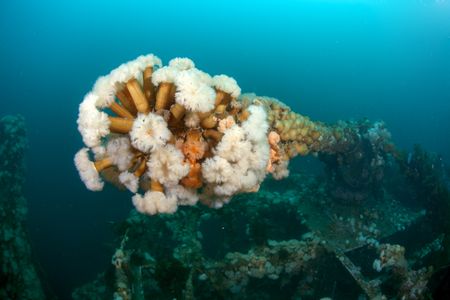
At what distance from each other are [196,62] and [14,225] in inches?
2141

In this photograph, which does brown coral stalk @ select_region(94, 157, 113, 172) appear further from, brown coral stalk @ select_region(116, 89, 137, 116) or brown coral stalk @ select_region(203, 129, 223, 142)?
brown coral stalk @ select_region(203, 129, 223, 142)

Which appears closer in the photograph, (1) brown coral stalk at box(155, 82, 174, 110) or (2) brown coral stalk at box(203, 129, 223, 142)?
(1) brown coral stalk at box(155, 82, 174, 110)

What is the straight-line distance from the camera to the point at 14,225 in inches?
263

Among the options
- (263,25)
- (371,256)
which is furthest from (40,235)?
(263,25)

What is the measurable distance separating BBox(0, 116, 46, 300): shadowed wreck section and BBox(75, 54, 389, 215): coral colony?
10.1 ft

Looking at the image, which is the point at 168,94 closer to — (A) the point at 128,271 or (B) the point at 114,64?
(A) the point at 128,271

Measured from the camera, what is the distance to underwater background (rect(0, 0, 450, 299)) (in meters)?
14.4

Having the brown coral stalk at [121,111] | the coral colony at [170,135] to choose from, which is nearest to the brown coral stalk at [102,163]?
the coral colony at [170,135]

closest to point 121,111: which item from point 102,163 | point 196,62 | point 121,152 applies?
point 121,152

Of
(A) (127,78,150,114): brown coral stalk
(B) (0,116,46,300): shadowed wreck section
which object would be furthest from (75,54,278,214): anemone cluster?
(B) (0,116,46,300): shadowed wreck section

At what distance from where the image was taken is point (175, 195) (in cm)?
323

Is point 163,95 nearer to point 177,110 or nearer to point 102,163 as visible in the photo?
point 177,110

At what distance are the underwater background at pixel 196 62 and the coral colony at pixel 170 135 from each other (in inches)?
272

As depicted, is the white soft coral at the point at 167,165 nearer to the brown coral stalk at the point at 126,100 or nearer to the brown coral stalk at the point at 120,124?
the brown coral stalk at the point at 120,124
